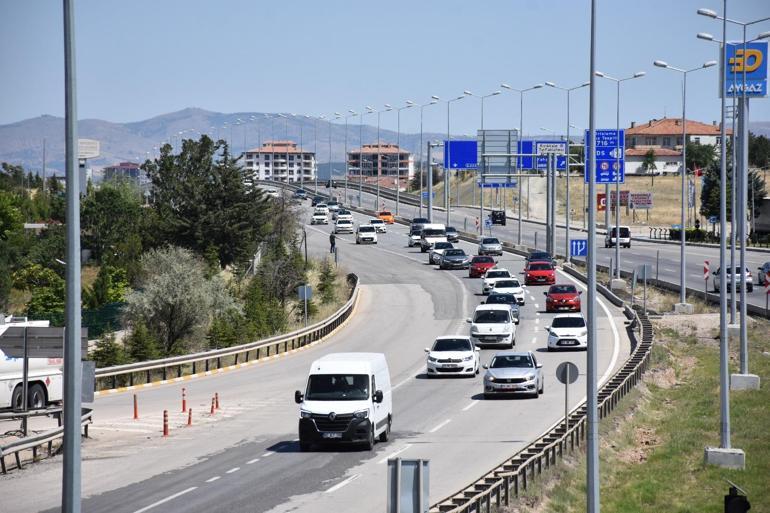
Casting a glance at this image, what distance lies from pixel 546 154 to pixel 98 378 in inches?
1963

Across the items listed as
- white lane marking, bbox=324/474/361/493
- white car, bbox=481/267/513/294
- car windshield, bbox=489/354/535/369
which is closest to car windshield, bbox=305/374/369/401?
white lane marking, bbox=324/474/361/493

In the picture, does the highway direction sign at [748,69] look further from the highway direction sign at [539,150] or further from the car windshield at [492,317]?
the highway direction sign at [539,150]

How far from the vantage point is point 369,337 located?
53844 mm

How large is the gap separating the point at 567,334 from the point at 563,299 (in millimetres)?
12729

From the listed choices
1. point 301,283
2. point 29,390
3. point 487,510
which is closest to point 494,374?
point 29,390

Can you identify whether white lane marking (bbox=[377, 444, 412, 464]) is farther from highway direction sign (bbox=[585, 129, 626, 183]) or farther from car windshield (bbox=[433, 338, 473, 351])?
highway direction sign (bbox=[585, 129, 626, 183])

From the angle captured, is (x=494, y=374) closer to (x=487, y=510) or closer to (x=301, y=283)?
(x=487, y=510)

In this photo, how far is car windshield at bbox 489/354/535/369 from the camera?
119 ft

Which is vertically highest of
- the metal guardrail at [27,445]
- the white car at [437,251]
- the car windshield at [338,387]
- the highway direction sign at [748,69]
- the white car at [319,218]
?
the highway direction sign at [748,69]

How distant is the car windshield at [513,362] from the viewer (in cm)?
3631

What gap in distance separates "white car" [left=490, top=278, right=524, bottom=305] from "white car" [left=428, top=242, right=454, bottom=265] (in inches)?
796

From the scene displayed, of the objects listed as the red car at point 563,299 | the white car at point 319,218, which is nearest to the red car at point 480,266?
the red car at point 563,299

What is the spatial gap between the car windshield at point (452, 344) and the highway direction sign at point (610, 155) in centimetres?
3104

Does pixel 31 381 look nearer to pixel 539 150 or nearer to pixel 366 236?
pixel 539 150
